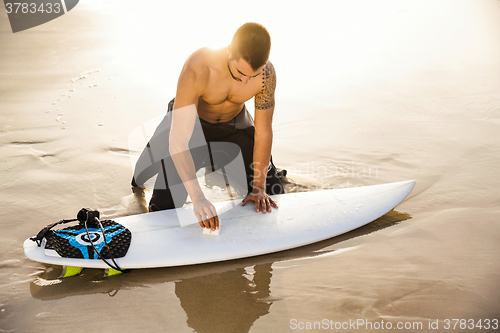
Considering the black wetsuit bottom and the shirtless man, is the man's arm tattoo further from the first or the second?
the black wetsuit bottom

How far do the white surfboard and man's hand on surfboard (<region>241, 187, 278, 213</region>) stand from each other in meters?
0.04

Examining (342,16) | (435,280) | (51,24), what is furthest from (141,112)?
(342,16)

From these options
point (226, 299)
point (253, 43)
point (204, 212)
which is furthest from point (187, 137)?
point (226, 299)

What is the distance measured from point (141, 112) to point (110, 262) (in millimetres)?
2681

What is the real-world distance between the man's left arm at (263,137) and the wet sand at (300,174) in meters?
0.39

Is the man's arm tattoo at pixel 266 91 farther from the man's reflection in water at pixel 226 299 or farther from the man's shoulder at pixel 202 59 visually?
the man's reflection in water at pixel 226 299

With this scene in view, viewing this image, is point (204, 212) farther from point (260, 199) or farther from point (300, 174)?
point (300, 174)

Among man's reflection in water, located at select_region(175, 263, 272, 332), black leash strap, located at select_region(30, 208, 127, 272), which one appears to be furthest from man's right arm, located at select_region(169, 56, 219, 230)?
black leash strap, located at select_region(30, 208, 127, 272)

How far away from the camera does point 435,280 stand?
2020 millimetres

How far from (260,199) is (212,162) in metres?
0.52

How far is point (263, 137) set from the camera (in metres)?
2.42

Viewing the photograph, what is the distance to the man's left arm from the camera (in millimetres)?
2355

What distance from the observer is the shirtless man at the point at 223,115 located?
1.90m

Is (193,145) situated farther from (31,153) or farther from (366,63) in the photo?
(366,63)
